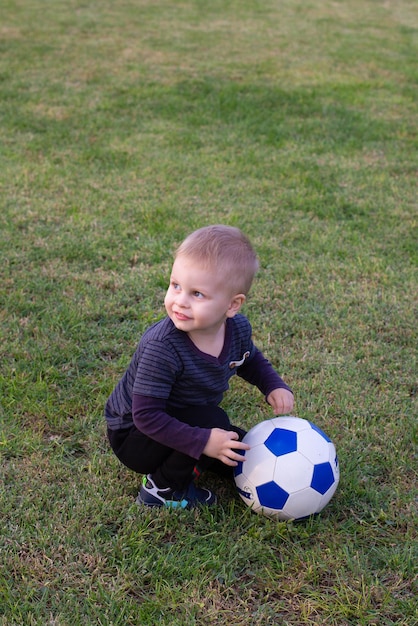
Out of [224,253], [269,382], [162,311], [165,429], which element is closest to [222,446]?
[165,429]

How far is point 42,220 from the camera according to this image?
4691 mm

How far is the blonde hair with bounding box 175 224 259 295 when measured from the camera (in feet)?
7.58

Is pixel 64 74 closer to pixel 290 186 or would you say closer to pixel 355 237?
pixel 290 186

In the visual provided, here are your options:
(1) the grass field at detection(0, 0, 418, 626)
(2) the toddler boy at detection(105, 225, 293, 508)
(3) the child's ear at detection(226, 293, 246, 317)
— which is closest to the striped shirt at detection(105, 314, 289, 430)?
(2) the toddler boy at detection(105, 225, 293, 508)

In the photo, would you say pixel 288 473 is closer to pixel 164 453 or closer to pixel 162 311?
pixel 164 453

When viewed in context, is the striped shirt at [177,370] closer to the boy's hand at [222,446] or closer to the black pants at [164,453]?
the black pants at [164,453]

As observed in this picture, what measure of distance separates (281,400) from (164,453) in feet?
1.62

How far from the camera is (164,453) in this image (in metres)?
2.49

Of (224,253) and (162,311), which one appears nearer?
(224,253)

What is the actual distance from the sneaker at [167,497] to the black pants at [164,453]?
22 mm

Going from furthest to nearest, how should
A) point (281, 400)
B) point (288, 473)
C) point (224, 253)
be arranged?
1. point (281, 400)
2. point (288, 473)
3. point (224, 253)

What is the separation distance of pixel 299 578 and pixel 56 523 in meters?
0.84

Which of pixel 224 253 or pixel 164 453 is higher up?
pixel 224 253

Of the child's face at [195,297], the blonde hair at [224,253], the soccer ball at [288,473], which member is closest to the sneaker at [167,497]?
the soccer ball at [288,473]
